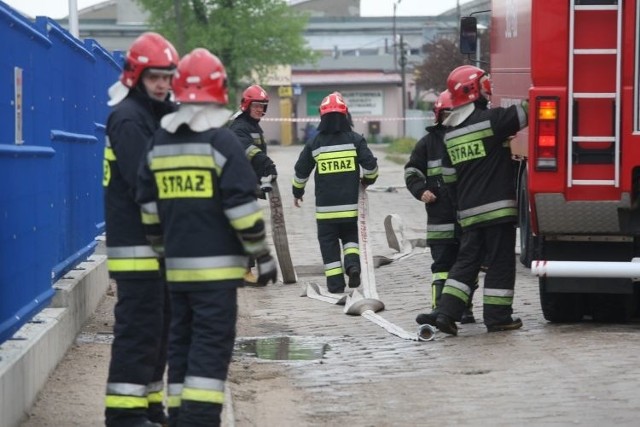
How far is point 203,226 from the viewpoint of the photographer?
21.5 feet

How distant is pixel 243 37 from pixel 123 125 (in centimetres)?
5602

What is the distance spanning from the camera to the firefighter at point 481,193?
408 inches

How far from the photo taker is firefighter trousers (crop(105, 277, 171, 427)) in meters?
6.92

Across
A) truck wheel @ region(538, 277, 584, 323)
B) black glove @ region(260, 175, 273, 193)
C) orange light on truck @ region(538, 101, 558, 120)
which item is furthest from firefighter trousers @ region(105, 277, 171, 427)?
black glove @ region(260, 175, 273, 193)

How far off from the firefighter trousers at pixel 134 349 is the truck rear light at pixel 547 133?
11.9ft

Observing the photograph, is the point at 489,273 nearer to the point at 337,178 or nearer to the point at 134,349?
the point at 337,178

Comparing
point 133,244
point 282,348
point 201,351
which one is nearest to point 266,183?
point 282,348

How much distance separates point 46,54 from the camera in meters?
9.30

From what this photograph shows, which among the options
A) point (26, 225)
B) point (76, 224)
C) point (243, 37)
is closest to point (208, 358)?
point (26, 225)

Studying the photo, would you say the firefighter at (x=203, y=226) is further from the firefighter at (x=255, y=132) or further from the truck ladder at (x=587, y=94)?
the firefighter at (x=255, y=132)

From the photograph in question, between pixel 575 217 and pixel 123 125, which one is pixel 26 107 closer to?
pixel 123 125

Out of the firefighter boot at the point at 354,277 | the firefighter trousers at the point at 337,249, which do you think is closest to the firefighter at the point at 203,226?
→ the firefighter trousers at the point at 337,249

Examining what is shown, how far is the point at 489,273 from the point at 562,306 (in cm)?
73

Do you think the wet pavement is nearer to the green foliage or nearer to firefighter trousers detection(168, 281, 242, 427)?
firefighter trousers detection(168, 281, 242, 427)
